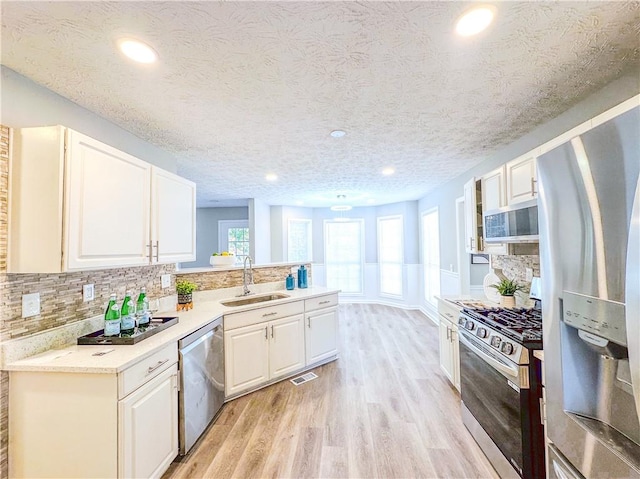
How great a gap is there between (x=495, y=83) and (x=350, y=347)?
11.8 ft

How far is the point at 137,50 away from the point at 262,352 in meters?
2.66

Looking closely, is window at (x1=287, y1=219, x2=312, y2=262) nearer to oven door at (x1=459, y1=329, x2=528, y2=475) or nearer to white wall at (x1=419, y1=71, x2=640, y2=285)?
white wall at (x1=419, y1=71, x2=640, y2=285)

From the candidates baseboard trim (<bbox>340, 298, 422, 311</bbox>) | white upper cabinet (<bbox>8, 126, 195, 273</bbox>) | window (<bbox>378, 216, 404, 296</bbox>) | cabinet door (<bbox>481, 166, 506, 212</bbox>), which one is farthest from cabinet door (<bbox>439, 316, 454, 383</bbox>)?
window (<bbox>378, 216, 404, 296</bbox>)

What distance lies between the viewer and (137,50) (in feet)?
4.74

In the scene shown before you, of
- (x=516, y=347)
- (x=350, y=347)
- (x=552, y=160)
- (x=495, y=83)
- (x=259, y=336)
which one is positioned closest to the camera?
(x=552, y=160)

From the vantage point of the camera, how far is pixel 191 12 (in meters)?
1.21

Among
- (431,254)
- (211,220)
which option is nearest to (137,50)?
(431,254)

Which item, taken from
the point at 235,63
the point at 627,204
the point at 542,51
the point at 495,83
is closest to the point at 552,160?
the point at 627,204

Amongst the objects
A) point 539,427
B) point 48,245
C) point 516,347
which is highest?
point 48,245

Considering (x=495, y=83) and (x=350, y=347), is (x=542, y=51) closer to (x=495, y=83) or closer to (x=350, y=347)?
(x=495, y=83)

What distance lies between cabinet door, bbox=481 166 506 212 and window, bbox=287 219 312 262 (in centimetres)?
485

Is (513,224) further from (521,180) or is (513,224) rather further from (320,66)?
(320,66)

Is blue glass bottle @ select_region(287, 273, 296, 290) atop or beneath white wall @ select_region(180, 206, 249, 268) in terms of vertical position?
beneath

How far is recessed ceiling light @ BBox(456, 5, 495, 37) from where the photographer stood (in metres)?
1.22
